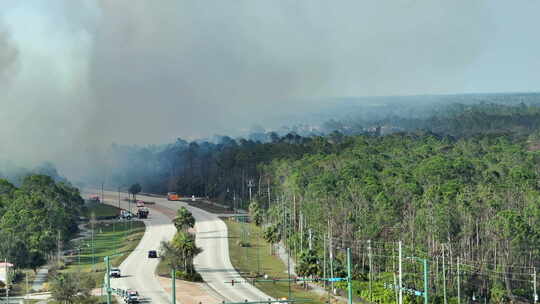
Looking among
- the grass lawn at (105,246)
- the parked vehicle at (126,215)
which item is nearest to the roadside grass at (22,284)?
the grass lawn at (105,246)

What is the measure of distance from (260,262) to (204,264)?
752 centimetres

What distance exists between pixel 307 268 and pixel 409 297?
52.1ft

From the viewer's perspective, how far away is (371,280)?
4252 inches

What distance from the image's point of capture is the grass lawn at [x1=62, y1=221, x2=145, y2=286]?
415ft

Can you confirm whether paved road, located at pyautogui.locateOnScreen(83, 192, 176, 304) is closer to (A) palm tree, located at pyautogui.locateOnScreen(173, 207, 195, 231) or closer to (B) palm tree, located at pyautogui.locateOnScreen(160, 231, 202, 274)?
(B) palm tree, located at pyautogui.locateOnScreen(160, 231, 202, 274)

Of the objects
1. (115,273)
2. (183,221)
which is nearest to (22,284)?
(115,273)

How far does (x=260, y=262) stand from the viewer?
133000mm

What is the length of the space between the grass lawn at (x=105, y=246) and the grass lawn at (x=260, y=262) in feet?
48.6

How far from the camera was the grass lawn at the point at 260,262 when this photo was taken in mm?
108312

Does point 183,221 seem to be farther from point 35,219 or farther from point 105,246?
point 35,219

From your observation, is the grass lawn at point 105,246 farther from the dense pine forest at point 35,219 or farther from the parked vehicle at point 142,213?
the parked vehicle at point 142,213

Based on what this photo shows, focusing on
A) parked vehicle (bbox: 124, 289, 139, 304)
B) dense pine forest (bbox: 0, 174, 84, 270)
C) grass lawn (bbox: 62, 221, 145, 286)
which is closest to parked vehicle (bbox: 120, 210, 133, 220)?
grass lawn (bbox: 62, 221, 145, 286)

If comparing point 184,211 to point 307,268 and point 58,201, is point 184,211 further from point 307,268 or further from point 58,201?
point 307,268

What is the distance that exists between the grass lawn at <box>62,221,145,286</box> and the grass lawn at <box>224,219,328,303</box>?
14.8m
